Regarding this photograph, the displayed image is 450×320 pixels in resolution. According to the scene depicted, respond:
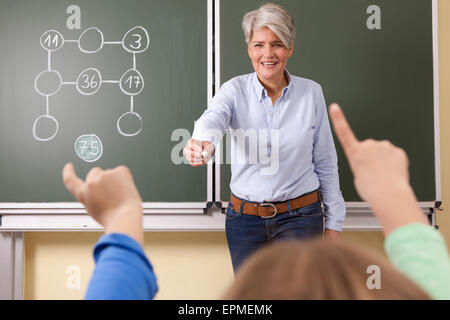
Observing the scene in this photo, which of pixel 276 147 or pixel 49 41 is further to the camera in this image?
pixel 49 41

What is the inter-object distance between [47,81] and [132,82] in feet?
1.55

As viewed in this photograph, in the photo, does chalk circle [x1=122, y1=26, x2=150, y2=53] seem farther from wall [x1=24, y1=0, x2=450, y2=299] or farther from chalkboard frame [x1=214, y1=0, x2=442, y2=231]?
wall [x1=24, y1=0, x2=450, y2=299]

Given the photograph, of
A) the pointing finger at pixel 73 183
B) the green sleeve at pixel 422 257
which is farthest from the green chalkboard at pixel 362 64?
the green sleeve at pixel 422 257

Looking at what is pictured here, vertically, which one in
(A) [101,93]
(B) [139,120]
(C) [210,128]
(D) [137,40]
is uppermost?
→ (D) [137,40]

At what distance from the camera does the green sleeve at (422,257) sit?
46cm

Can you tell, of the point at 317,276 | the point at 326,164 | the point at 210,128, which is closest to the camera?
the point at 317,276

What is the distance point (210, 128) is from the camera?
1.54 metres

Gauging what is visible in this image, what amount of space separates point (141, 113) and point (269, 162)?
2.97 feet

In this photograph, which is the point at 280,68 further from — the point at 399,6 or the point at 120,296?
the point at 120,296

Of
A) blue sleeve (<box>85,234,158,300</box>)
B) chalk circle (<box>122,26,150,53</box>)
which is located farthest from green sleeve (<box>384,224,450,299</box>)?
chalk circle (<box>122,26,150,53</box>)

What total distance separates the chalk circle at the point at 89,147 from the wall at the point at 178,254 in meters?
0.47

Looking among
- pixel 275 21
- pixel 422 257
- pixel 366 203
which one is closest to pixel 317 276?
pixel 422 257

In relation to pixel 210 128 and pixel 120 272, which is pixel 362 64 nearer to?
pixel 210 128

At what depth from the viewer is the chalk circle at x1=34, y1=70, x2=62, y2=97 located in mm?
2350
